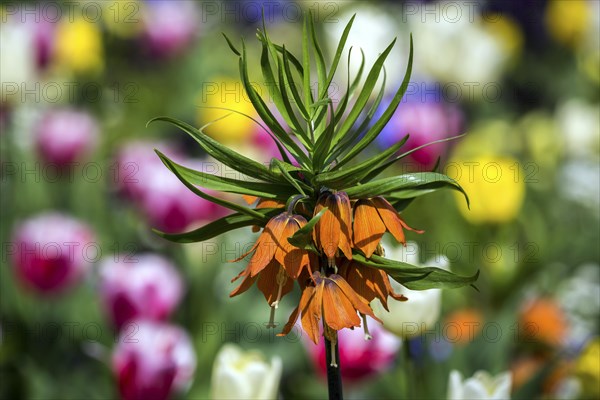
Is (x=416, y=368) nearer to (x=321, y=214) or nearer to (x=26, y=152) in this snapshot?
(x=321, y=214)

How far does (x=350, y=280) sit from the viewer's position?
1.64 feet

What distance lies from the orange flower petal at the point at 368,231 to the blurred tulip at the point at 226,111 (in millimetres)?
1303

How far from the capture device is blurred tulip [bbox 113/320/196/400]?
963 mm

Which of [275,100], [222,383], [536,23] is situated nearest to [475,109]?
[536,23]

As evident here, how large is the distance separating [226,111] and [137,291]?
2.93 feet

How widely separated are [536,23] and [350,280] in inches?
111

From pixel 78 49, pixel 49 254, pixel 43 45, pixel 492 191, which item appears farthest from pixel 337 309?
pixel 78 49

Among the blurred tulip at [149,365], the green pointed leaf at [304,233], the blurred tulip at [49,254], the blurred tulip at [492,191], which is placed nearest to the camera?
the green pointed leaf at [304,233]

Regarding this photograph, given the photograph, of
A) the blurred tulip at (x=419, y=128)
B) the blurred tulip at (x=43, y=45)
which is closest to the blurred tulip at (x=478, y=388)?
the blurred tulip at (x=419, y=128)

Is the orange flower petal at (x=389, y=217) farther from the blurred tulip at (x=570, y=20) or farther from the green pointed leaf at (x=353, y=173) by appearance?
the blurred tulip at (x=570, y=20)

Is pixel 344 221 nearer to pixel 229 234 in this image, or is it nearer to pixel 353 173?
pixel 353 173

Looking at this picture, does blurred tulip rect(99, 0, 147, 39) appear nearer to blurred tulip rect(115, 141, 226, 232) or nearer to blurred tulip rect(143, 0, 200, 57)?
blurred tulip rect(143, 0, 200, 57)

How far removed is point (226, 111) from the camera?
1992 mm

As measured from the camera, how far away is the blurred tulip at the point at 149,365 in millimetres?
963
